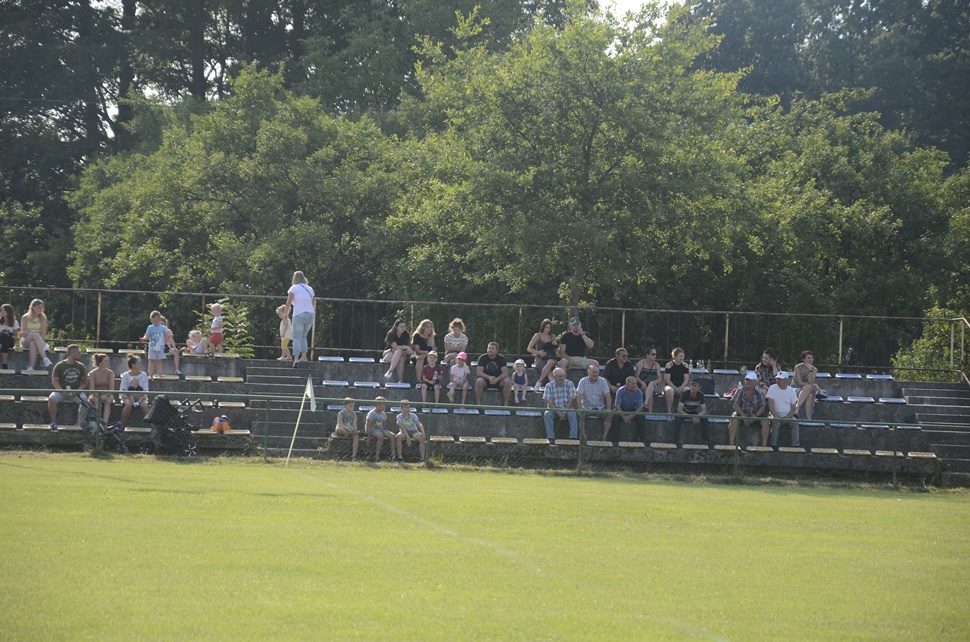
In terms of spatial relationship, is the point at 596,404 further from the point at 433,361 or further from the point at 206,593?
the point at 206,593

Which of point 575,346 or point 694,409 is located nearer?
point 694,409

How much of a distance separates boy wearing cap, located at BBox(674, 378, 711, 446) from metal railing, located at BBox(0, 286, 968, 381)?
16.2ft

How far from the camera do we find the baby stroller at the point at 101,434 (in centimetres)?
1877

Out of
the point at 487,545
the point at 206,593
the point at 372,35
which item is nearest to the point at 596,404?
the point at 487,545

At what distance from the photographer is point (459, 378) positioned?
71.5 ft

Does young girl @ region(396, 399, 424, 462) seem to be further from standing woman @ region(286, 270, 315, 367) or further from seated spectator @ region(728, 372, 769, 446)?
seated spectator @ region(728, 372, 769, 446)

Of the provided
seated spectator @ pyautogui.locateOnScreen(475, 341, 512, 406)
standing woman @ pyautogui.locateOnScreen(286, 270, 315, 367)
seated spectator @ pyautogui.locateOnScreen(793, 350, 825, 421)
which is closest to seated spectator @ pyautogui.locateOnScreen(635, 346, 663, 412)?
seated spectator @ pyautogui.locateOnScreen(475, 341, 512, 406)

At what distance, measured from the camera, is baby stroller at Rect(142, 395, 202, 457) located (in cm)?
1886

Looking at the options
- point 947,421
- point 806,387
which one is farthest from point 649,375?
point 947,421

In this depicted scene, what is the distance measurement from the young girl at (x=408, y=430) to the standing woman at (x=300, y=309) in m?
4.18

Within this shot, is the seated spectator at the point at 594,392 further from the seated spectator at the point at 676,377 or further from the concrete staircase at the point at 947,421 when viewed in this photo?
the concrete staircase at the point at 947,421

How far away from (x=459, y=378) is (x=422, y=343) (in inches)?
62.7

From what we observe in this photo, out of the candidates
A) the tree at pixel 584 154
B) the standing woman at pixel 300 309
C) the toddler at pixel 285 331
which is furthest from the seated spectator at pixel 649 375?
the toddler at pixel 285 331

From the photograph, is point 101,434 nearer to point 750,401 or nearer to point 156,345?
point 156,345
